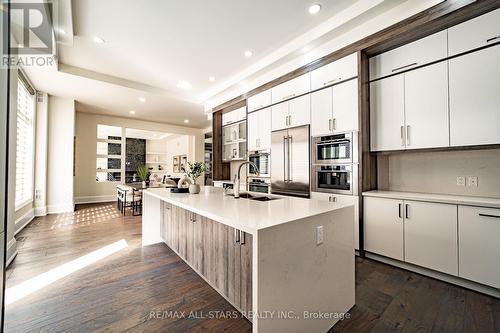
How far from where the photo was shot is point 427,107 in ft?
7.54

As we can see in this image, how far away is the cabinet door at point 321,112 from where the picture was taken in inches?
116

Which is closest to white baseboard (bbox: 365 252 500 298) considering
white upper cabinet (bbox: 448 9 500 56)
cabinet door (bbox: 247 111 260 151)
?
white upper cabinet (bbox: 448 9 500 56)

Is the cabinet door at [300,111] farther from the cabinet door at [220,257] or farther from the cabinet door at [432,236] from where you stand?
the cabinet door at [220,257]

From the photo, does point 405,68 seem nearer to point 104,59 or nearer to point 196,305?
point 196,305

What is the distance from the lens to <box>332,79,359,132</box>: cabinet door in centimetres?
267

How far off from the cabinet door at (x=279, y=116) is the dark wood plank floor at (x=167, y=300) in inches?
94.1

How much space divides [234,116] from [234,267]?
410 cm

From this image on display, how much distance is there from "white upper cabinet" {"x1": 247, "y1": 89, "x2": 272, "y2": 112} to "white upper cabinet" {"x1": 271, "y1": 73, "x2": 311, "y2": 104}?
0.14 metres

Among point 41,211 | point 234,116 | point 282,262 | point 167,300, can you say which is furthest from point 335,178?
point 41,211

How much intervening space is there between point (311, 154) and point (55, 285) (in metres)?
3.33

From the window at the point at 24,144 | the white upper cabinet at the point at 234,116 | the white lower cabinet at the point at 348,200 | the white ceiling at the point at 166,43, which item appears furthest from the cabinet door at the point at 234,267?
the window at the point at 24,144

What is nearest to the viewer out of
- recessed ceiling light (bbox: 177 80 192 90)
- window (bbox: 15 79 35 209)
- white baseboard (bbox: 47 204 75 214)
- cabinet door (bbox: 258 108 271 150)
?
window (bbox: 15 79 35 209)

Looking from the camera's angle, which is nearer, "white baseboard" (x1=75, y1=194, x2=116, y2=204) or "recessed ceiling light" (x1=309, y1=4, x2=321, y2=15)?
"recessed ceiling light" (x1=309, y1=4, x2=321, y2=15)

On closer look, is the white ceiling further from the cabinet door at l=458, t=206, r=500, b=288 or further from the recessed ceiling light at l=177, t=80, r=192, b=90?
the cabinet door at l=458, t=206, r=500, b=288
